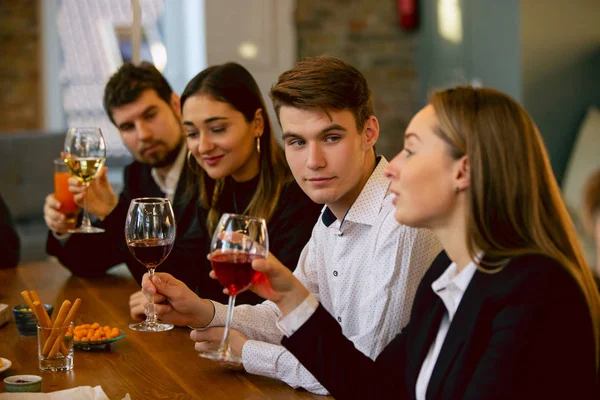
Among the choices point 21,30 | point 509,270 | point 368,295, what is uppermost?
point 21,30

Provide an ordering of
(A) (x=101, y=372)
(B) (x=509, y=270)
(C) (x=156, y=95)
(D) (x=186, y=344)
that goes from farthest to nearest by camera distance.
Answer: (C) (x=156, y=95), (D) (x=186, y=344), (A) (x=101, y=372), (B) (x=509, y=270)

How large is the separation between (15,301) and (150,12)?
13.3ft

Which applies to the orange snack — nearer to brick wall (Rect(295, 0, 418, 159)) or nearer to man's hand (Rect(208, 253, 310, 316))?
man's hand (Rect(208, 253, 310, 316))

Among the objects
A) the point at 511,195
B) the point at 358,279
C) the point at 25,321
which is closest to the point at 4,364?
the point at 25,321

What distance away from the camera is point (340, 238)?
1.74m

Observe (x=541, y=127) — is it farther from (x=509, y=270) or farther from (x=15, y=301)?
(x=509, y=270)

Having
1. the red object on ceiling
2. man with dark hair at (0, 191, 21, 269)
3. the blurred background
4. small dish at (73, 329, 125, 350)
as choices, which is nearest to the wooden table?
small dish at (73, 329, 125, 350)

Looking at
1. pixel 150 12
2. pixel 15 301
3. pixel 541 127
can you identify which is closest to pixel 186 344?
pixel 15 301

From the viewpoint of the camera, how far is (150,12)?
5.97 m

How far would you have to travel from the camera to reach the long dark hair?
2299 millimetres

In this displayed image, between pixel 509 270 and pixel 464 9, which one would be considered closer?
pixel 509 270

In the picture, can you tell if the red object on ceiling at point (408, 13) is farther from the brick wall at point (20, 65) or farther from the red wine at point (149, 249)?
the red wine at point (149, 249)

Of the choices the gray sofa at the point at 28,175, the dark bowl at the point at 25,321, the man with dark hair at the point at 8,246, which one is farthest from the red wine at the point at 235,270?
the gray sofa at the point at 28,175

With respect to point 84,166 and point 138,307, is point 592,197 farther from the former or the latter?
point 84,166
